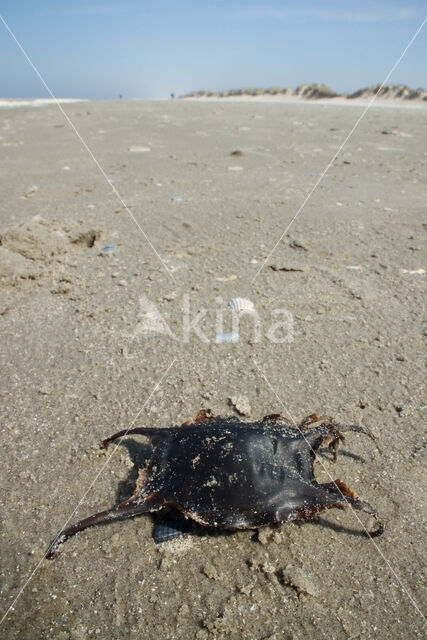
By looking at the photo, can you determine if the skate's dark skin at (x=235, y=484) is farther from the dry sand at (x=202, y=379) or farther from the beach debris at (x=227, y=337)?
the beach debris at (x=227, y=337)

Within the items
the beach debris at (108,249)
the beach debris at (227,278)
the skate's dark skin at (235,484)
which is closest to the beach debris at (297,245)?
the beach debris at (227,278)

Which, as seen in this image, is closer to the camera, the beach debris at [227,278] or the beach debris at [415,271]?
the beach debris at [227,278]

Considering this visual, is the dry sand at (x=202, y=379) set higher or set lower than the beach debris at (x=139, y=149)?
higher

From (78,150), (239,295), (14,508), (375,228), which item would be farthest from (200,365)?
(78,150)

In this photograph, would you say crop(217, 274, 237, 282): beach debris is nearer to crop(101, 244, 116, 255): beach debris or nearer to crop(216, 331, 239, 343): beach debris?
crop(216, 331, 239, 343): beach debris

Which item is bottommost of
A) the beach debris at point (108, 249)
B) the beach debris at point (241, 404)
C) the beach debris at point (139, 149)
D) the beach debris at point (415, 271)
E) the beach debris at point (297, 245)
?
the beach debris at point (139, 149)
